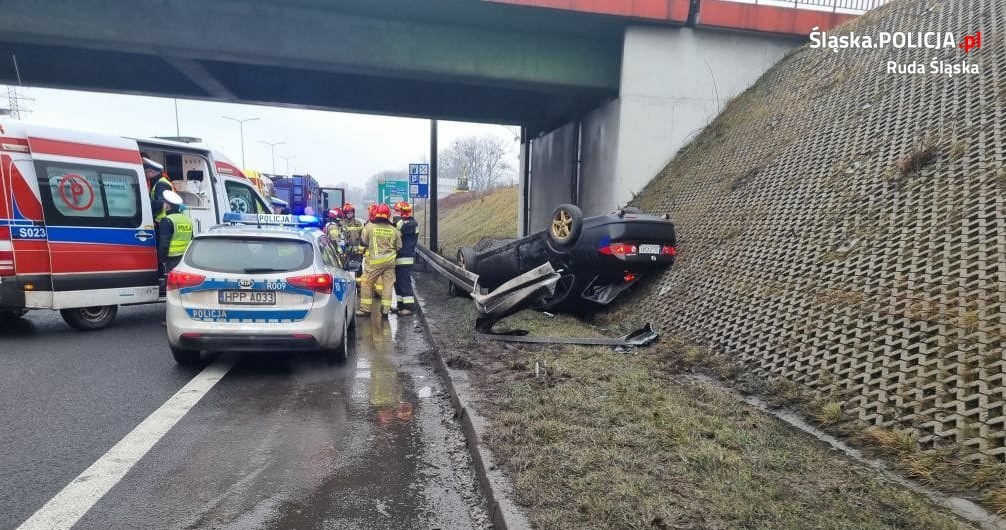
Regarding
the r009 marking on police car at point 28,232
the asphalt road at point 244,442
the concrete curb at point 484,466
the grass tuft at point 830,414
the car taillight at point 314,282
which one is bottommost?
the asphalt road at point 244,442

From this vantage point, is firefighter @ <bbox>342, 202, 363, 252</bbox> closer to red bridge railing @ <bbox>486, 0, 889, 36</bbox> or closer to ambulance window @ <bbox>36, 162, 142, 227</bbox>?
ambulance window @ <bbox>36, 162, 142, 227</bbox>

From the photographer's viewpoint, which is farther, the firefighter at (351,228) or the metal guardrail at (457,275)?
the firefighter at (351,228)

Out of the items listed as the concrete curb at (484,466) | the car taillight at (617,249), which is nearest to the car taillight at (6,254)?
the concrete curb at (484,466)

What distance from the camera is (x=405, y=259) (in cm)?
925

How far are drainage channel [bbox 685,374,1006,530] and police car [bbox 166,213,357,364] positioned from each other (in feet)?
13.0

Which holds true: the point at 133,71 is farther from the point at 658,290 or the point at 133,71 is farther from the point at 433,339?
the point at 658,290

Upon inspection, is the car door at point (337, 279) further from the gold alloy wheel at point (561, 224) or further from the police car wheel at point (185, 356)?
the gold alloy wheel at point (561, 224)

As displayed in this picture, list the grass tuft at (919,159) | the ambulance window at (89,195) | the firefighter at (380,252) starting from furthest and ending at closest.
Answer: the firefighter at (380,252), the ambulance window at (89,195), the grass tuft at (919,159)

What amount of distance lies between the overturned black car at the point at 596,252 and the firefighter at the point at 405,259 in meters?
2.20

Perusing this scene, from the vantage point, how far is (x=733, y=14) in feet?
39.4

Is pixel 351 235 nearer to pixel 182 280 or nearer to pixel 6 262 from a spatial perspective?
pixel 6 262

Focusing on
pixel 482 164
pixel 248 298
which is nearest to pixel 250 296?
pixel 248 298

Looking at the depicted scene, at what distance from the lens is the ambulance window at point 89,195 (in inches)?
267

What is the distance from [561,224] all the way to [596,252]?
66cm
